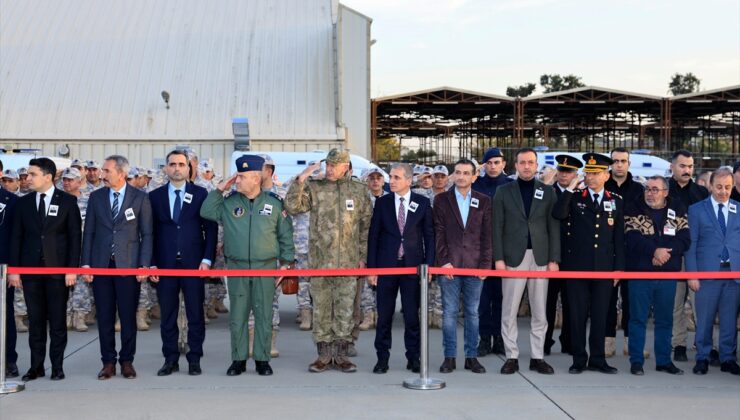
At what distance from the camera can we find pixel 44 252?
7.16 metres

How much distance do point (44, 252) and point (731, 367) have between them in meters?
6.43

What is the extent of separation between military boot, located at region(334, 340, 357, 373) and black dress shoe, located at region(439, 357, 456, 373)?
82 centimetres

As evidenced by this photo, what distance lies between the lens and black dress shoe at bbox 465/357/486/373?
7594mm

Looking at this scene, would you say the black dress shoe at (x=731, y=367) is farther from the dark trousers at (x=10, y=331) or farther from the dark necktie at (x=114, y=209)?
the dark trousers at (x=10, y=331)

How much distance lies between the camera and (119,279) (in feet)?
24.0

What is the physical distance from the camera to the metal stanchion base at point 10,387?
266 inches

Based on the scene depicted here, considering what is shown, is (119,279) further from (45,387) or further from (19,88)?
(19,88)

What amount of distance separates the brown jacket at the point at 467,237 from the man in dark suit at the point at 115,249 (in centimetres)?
272

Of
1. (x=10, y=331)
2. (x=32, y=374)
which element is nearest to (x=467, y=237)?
(x=32, y=374)

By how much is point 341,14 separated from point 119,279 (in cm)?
1968

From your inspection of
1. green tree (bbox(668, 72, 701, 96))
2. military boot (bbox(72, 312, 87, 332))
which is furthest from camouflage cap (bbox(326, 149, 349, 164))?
green tree (bbox(668, 72, 701, 96))

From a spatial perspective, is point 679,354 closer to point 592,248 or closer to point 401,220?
point 592,248

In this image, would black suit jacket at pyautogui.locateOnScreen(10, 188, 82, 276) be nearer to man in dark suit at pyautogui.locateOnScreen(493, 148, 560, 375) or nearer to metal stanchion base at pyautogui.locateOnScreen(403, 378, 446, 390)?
metal stanchion base at pyautogui.locateOnScreen(403, 378, 446, 390)

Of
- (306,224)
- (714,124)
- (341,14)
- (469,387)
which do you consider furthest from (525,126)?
(469,387)
